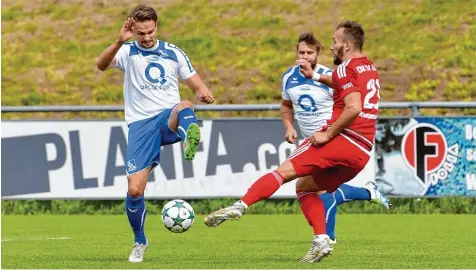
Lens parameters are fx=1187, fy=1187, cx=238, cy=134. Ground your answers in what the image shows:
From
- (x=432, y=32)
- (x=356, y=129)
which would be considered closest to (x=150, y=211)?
(x=356, y=129)

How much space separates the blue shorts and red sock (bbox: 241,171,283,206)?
1204 millimetres

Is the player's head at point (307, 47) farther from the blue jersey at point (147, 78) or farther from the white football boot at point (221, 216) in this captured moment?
the white football boot at point (221, 216)

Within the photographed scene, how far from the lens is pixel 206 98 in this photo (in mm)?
9445

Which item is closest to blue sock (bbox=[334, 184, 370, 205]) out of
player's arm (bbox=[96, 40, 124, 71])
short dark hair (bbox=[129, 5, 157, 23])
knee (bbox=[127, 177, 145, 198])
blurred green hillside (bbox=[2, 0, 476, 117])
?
knee (bbox=[127, 177, 145, 198])

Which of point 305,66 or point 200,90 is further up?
point 305,66

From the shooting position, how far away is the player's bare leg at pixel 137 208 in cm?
938

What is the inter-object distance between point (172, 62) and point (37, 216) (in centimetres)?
741

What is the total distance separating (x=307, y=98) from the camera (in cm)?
1128

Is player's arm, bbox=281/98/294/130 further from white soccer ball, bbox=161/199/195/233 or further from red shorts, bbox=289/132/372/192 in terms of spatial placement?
red shorts, bbox=289/132/372/192

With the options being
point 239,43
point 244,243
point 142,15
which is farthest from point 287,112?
point 239,43

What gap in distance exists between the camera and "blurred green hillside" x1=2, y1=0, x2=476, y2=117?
24.6m

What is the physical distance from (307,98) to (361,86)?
8.52ft

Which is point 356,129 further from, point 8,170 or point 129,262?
point 8,170

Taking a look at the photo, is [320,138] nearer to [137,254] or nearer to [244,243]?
[137,254]
